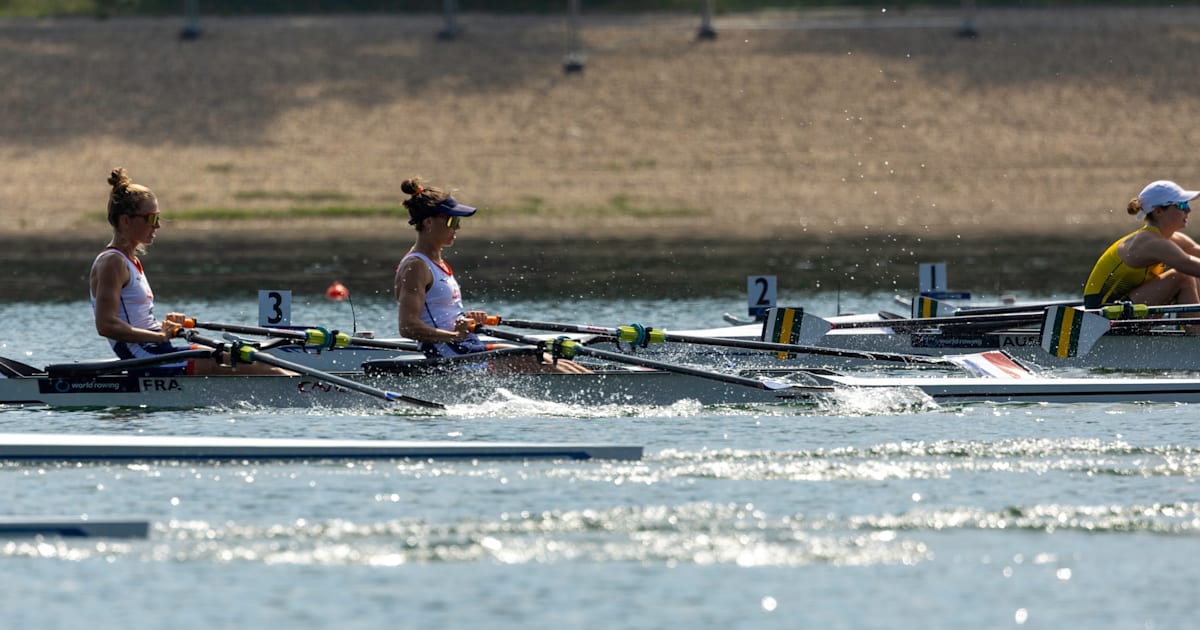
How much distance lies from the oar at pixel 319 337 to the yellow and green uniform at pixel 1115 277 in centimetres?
563

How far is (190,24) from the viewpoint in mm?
42594

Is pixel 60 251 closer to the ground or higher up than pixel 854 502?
higher up

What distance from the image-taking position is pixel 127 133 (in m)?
36.8

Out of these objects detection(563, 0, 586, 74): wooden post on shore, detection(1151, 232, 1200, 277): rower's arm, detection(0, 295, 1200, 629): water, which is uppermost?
detection(563, 0, 586, 74): wooden post on shore

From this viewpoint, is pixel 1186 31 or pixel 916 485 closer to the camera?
pixel 916 485

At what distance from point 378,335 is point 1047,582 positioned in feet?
36.8

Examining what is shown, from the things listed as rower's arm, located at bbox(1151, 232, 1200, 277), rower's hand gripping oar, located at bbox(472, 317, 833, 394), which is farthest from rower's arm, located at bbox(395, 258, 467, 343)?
rower's arm, located at bbox(1151, 232, 1200, 277)

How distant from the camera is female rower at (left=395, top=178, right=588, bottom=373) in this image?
1249cm

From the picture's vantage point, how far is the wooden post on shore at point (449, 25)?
4253cm

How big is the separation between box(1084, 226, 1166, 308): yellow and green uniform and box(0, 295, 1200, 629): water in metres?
2.50

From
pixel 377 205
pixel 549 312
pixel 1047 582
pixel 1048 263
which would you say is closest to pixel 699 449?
pixel 1047 582

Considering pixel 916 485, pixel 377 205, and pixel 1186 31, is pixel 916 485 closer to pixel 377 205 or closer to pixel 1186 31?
pixel 377 205

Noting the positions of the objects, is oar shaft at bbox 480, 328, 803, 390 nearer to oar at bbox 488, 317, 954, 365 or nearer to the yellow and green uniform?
oar at bbox 488, 317, 954, 365

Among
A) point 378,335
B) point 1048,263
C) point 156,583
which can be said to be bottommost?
point 156,583
